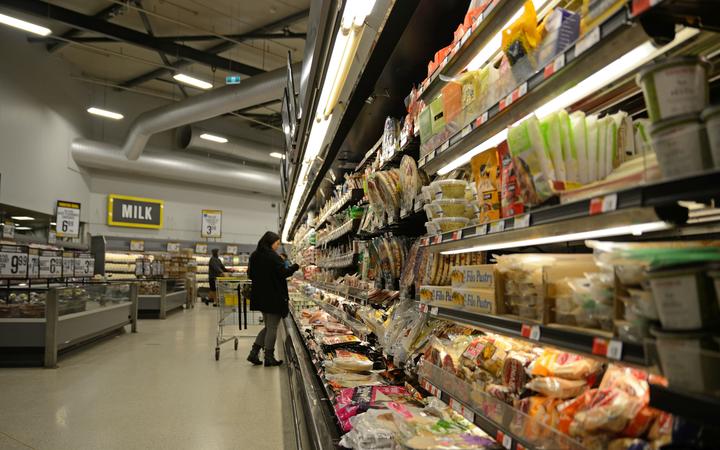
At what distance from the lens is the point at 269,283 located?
18.2ft

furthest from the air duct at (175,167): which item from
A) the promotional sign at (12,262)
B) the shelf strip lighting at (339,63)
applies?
the shelf strip lighting at (339,63)

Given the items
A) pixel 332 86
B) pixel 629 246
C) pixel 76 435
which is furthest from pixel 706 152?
pixel 76 435

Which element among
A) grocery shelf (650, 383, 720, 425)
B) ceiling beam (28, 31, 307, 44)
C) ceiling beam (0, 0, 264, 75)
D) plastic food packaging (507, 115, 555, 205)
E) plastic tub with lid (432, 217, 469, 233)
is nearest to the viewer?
grocery shelf (650, 383, 720, 425)

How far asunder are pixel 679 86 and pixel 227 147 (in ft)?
50.3

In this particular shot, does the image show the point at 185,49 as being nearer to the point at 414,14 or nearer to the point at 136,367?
the point at 136,367

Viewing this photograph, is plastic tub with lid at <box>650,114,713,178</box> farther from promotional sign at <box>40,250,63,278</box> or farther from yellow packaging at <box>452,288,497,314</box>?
promotional sign at <box>40,250,63,278</box>

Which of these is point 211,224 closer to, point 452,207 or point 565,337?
point 452,207

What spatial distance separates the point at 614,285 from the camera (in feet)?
2.81

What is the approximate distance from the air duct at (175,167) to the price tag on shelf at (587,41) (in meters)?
14.3

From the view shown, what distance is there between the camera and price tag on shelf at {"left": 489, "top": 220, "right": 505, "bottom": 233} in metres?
1.21

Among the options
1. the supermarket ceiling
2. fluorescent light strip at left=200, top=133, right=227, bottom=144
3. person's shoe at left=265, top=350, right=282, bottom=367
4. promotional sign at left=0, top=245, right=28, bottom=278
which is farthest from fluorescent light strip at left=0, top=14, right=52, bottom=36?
person's shoe at left=265, top=350, right=282, bottom=367

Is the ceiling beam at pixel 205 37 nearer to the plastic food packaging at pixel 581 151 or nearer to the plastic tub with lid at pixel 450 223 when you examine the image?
the plastic tub with lid at pixel 450 223

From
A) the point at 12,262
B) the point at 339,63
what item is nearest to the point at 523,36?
the point at 339,63

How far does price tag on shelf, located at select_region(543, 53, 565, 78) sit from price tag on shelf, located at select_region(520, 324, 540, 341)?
58 centimetres
